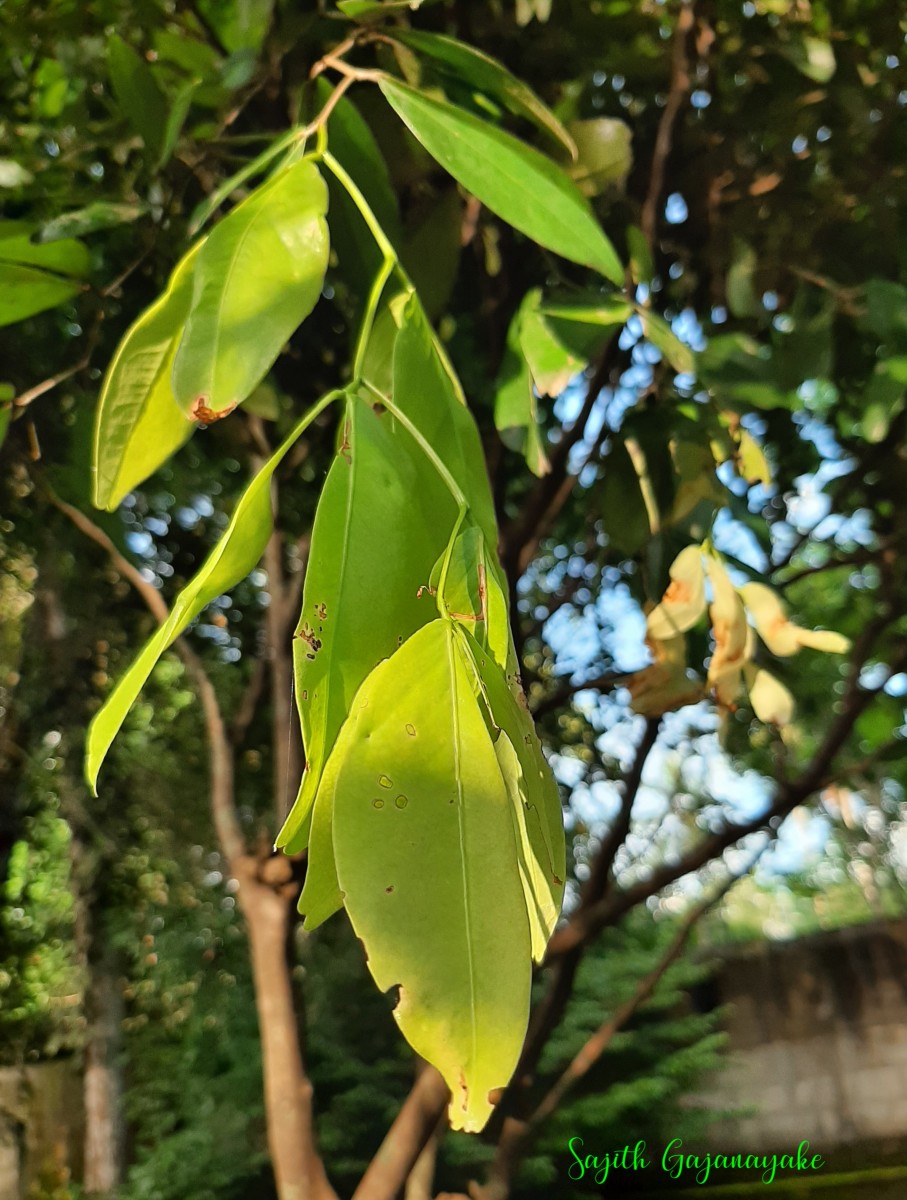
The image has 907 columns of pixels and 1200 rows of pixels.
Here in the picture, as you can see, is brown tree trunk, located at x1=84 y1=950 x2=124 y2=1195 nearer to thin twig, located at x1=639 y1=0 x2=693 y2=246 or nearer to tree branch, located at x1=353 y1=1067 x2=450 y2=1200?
tree branch, located at x1=353 y1=1067 x2=450 y2=1200

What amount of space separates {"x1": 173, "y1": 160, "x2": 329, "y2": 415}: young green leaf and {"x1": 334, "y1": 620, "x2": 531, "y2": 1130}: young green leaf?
8 centimetres

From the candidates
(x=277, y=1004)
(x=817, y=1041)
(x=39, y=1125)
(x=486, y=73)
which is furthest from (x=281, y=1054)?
(x=817, y=1041)

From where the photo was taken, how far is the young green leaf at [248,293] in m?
0.20

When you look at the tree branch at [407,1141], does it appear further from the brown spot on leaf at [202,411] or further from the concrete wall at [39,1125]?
the concrete wall at [39,1125]

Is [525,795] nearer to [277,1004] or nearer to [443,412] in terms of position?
[443,412]

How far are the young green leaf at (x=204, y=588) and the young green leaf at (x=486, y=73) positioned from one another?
18 cm

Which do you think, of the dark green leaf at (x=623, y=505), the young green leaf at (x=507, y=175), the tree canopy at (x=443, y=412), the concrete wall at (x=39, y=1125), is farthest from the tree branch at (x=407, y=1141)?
the concrete wall at (x=39, y=1125)

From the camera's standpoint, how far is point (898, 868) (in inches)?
84.7

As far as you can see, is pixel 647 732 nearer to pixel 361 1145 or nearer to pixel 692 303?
pixel 692 303

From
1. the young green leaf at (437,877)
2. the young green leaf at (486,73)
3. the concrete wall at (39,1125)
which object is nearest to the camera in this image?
the young green leaf at (437,877)

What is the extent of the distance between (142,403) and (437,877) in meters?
0.16

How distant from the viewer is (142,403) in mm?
Result: 238

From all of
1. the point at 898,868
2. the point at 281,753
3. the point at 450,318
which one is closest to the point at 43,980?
the point at 281,753

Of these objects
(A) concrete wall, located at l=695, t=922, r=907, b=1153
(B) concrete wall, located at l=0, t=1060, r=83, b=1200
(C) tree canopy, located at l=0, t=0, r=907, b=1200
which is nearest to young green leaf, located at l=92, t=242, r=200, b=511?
(C) tree canopy, located at l=0, t=0, r=907, b=1200
